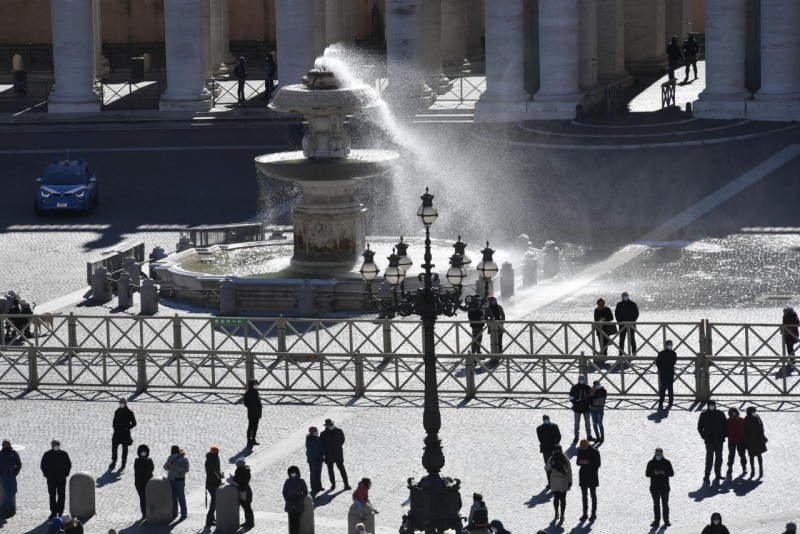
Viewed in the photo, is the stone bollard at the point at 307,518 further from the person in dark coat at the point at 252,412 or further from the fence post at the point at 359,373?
the fence post at the point at 359,373

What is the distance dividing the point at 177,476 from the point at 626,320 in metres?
9.97

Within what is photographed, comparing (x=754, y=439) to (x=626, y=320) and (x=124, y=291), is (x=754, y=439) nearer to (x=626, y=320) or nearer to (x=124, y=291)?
(x=626, y=320)

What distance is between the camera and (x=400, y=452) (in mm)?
29391

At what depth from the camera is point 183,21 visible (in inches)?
2504

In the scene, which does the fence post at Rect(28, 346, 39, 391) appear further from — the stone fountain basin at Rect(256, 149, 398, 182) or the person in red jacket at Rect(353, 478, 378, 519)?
the person in red jacket at Rect(353, 478, 378, 519)

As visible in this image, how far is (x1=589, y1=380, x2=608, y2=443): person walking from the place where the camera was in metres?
29.5

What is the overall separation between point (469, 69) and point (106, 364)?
4069cm

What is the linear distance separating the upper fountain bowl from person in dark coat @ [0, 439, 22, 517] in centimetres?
1451

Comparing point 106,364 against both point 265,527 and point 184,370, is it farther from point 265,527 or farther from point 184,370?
point 265,527

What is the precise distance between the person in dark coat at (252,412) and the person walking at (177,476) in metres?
2.59

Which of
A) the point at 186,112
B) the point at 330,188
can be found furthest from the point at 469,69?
the point at 330,188

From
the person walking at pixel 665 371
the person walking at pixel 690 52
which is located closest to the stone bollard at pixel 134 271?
the person walking at pixel 665 371

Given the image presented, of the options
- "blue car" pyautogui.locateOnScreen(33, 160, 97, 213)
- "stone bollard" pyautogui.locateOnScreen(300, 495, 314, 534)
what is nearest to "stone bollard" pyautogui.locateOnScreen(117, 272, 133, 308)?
"blue car" pyautogui.locateOnScreen(33, 160, 97, 213)

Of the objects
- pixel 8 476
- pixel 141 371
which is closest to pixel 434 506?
pixel 8 476
